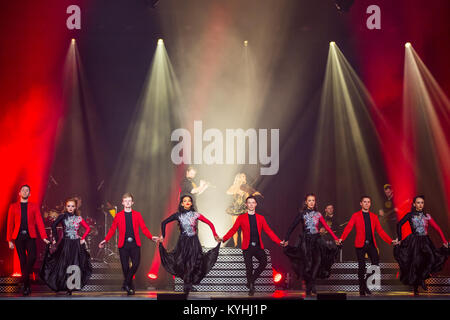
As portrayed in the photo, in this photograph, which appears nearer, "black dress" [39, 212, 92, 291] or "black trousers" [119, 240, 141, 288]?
"black dress" [39, 212, 92, 291]

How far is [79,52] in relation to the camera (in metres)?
13.8

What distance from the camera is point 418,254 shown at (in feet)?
35.3

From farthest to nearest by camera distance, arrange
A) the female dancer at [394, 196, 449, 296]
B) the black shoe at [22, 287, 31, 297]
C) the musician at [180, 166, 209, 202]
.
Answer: the musician at [180, 166, 209, 202], the female dancer at [394, 196, 449, 296], the black shoe at [22, 287, 31, 297]

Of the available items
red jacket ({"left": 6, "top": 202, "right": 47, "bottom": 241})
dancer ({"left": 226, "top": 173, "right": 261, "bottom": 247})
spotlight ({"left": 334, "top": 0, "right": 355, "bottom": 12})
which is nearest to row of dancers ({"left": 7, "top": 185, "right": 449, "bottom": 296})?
red jacket ({"left": 6, "top": 202, "right": 47, "bottom": 241})

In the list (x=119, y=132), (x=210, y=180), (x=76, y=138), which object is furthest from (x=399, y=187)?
(x=76, y=138)

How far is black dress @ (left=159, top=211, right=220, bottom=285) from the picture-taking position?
10.7 m

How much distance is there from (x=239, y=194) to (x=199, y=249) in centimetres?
290

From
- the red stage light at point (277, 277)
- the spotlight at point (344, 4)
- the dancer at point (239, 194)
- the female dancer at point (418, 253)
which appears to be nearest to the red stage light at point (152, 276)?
the dancer at point (239, 194)

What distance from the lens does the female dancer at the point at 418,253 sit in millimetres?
10719

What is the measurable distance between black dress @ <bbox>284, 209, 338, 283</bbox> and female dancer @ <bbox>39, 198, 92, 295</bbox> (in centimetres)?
352
